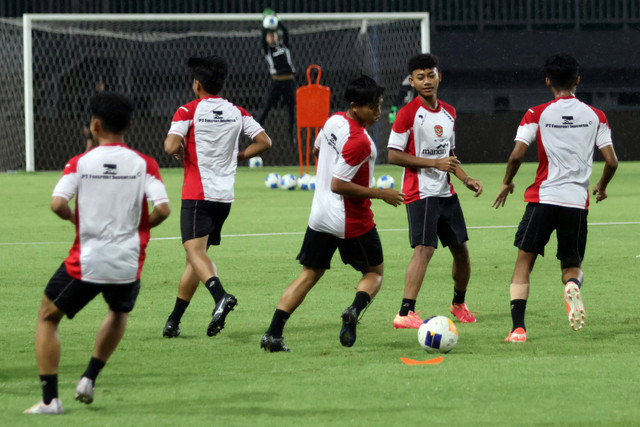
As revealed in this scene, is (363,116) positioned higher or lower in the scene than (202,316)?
higher

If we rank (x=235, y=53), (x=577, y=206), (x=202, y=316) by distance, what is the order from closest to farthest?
(x=577, y=206) → (x=202, y=316) → (x=235, y=53)

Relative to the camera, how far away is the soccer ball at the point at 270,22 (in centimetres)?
2231

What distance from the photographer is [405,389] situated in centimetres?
512

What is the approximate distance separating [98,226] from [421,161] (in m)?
2.81

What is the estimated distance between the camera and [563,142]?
648 centimetres

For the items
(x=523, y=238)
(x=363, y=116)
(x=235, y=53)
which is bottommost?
(x=523, y=238)

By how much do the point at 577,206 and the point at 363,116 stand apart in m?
1.42

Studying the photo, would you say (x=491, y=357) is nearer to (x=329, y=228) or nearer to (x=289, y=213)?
(x=329, y=228)

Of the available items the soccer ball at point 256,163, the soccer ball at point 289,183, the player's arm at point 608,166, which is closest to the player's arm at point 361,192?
the player's arm at point 608,166

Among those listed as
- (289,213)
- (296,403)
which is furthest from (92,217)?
(289,213)

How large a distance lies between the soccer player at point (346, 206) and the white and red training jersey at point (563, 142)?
973 mm

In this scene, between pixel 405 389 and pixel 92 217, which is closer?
pixel 92 217

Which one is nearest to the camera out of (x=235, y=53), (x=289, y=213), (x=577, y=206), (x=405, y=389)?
A: (x=405, y=389)

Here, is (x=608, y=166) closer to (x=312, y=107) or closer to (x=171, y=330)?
(x=171, y=330)
